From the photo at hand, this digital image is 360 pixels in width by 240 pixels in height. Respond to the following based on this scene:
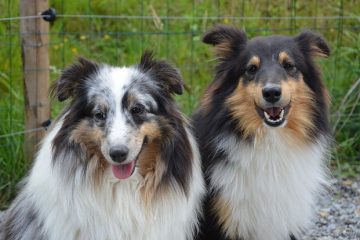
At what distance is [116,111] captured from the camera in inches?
152

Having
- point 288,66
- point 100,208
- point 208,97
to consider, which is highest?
point 288,66

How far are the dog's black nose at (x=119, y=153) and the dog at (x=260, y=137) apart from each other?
949 mm

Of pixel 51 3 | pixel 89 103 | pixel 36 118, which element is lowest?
pixel 36 118

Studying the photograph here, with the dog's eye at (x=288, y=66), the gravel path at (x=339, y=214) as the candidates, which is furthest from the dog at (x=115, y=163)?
the gravel path at (x=339, y=214)

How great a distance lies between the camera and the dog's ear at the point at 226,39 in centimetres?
464

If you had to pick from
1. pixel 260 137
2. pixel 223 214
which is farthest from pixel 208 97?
pixel 223 214

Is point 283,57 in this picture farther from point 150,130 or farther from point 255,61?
point 150,130

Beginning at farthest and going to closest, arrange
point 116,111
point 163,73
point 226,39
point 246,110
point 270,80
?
point 226,39
point 246,110
point 270,80
point 163,73
point 116,111

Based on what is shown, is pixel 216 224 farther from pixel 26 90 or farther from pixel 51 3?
pixel 51 3

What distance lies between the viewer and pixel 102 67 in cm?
412

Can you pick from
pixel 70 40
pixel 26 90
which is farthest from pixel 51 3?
pixel 26 90

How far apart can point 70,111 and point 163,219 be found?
932mm

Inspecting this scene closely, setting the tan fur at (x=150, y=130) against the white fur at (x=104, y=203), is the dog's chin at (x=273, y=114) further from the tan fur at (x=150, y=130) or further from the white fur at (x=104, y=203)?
the tan fur at (x=150, y=130)

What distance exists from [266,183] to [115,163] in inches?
49.2
